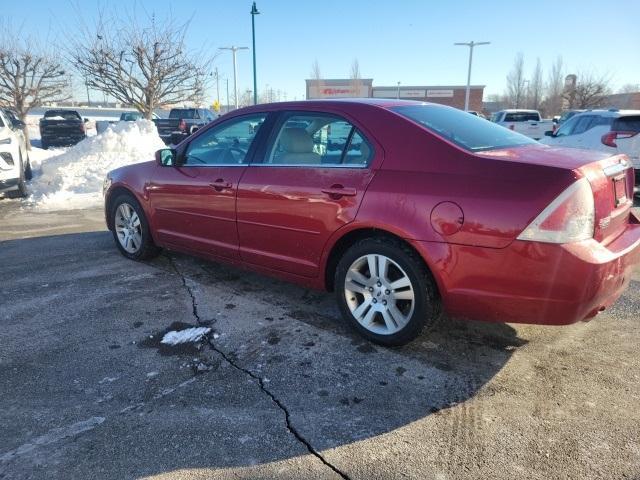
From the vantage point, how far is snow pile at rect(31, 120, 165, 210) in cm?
975

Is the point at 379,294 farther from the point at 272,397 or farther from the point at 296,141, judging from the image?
the point at 296,141

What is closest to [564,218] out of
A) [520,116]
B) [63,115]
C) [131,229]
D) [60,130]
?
[131,229]

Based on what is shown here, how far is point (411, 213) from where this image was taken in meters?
3.04

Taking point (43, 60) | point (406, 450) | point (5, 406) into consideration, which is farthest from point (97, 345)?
point (43, 60)

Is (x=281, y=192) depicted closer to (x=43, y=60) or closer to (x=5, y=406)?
(x=5, y=406)

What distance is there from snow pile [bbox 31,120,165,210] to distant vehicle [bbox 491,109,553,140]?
502 inches

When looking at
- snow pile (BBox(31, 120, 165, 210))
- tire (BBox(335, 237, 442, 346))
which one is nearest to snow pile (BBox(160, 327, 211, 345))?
tire (BBox(335, 237, 442, 346))

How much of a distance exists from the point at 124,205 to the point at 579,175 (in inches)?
174

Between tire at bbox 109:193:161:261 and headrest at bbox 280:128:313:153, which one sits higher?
headrest at bbox 280:128:313:153

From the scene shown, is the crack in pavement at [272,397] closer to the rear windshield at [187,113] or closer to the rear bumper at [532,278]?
the rear bumper at [532,278]

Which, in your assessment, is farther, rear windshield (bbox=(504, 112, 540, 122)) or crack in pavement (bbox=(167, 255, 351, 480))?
rear windshield (bbox=(504, 112, 540, 122))

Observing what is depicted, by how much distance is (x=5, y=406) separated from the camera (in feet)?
9.09

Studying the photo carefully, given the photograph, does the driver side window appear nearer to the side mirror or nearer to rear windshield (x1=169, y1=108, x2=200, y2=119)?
the side mirror

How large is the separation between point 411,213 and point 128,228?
3.52 meters
